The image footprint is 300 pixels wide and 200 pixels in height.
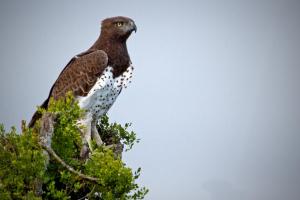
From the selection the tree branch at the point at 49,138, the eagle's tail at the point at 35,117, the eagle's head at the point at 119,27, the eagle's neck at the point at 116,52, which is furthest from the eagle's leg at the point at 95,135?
the tree branch at the point at 49,138

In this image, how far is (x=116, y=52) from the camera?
1603 cm

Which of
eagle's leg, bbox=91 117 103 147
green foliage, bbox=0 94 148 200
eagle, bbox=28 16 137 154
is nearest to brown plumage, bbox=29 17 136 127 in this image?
eagle, bbox=28 16 137 154

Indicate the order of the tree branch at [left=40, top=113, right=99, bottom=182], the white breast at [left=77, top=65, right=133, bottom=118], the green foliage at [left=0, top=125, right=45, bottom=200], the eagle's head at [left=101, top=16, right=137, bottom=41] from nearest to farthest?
the green foliage at [left=0, top=125, right=45, bottom=200] → the tree branch at [left=40, top=113, right=99, bottom=182] → the white breast at [left=77, top=65, right=133, bottom=118] → the eagle's head at [left=101, top=16, right=137, bottom=41]

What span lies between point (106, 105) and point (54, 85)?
71.2 inches

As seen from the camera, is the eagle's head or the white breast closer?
Answer: the white breast

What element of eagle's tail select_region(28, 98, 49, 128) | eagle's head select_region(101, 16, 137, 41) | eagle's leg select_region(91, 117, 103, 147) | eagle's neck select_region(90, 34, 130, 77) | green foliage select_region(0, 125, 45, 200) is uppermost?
eagle's head select_region(101, 16, 137, 41)

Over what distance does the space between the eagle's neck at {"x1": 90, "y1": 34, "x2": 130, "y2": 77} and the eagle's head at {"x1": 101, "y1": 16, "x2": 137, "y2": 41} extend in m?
0.12

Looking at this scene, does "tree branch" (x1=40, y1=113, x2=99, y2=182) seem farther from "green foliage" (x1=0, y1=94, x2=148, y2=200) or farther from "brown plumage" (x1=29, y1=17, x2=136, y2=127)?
"brown plumage" (x1=29, y1=17, x2=136, y2=127)

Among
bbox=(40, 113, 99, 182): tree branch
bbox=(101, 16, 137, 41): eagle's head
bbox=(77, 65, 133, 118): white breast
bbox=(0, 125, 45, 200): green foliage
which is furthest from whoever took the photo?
bbox=(101, 16, 137, 41): eagle's head

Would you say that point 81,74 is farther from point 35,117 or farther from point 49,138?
point 49,138

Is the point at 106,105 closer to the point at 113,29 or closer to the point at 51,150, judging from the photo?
the point at 113,29

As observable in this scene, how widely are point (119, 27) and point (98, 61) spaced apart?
136 cm

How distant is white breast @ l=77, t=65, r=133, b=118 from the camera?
616 inches

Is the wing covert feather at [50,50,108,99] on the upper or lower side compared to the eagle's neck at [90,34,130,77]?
lower
